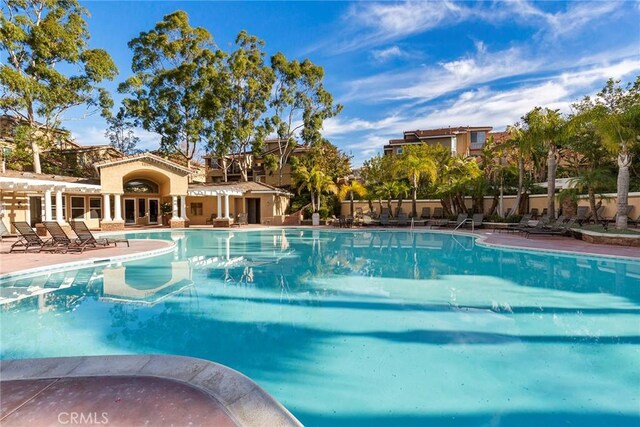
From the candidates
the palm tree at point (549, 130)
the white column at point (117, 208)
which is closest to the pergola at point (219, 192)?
the white column at point (117, 208)

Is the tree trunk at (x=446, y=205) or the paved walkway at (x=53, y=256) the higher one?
the tree trunk at (x=446, y=205)

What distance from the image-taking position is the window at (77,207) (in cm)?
2545

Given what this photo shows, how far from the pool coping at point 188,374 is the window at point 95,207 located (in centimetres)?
2627

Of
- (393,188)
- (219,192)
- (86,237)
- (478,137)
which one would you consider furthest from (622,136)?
(478,137)

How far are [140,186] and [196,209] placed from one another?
5.23m

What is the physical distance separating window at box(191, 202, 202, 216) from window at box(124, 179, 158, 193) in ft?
11.7

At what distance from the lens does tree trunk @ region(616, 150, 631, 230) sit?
49.5 ft

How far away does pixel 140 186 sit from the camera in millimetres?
30266

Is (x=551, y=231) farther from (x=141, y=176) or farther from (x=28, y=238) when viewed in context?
(x=141, y=176)

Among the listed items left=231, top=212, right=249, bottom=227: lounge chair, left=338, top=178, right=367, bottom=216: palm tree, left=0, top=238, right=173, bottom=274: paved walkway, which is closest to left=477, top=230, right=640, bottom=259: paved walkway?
left=338, top=178, right=367, bottom=216: palm tree

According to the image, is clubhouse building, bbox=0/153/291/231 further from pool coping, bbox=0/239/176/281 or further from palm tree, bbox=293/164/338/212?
pool coping, bbox=0/239/176/281

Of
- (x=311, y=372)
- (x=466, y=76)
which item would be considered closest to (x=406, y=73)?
(x=466, y=76)

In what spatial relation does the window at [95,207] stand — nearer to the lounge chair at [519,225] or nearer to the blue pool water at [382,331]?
the blue pool water at [382,331]

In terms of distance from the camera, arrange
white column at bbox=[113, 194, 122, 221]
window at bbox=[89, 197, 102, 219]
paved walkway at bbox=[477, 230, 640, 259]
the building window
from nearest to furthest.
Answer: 1. paved walkway at bbox=[477, 230, 640, 259]
2. white column at bbox=[113, 194, 122, 221]
3. window at bbox=[89, 197, 102, 219]
4. the building window
